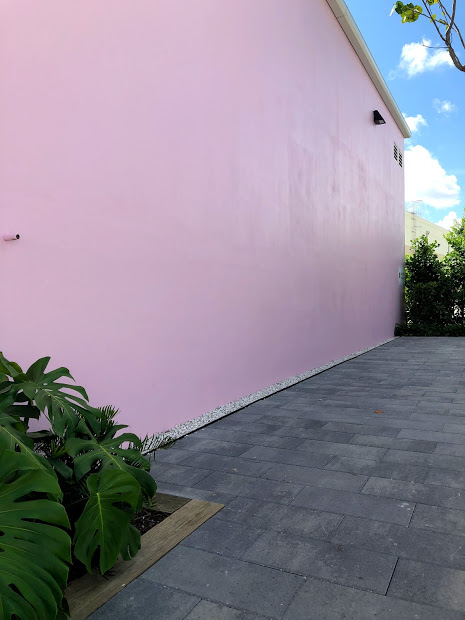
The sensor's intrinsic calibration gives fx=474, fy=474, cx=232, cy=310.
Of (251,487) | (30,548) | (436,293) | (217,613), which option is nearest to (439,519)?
(251,487)

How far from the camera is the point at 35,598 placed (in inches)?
47.2

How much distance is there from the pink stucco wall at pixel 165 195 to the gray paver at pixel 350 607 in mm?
1720

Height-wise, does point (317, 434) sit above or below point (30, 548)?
below

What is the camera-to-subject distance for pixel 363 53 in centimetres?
853

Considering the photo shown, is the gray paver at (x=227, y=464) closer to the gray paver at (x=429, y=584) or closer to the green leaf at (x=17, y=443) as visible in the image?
the gray paver at (x=429, y=584)

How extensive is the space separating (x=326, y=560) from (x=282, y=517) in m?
0.40

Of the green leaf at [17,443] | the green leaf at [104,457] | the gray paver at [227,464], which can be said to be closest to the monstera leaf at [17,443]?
the green leaf at [17,443]

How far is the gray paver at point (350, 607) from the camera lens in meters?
1.51

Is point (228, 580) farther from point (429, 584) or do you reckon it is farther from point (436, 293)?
point (436, 293)

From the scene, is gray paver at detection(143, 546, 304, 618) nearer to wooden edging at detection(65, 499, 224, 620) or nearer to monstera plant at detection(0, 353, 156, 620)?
wooden edging at detection(65, 499, 224, 620)

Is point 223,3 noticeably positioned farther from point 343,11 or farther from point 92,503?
point 92,503

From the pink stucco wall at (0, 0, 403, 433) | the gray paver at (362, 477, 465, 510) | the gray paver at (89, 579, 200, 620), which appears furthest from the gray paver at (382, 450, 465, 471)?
the gray paver at (89, 579, 200, 620)

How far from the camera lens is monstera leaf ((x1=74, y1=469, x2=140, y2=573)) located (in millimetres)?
1594

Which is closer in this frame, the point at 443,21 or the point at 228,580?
the point at 228,580
